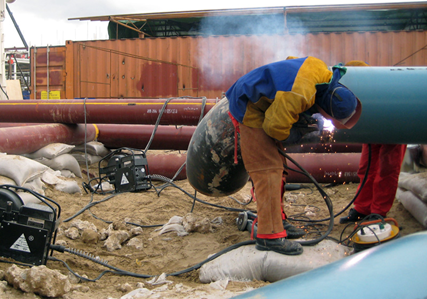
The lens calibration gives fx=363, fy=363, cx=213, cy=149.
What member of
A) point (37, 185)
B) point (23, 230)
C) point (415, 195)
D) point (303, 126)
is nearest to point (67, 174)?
point (37, 185)

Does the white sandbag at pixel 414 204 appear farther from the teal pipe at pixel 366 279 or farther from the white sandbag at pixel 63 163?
the white sandbag at pixel 63 163

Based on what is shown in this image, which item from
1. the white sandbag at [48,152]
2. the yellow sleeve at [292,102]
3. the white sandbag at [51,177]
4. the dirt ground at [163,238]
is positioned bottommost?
the dirt ground at [163,238]

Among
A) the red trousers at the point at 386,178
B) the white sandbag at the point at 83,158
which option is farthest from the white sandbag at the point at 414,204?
the white sandbag at the point at 83,158

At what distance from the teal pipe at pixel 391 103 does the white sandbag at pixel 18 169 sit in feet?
9.79

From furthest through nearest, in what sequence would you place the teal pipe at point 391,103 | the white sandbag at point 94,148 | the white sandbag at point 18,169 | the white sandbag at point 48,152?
the white sandbag at point 94,148, the white sandbag at point 48,152, the white sandbag at point 18,169, the teal pipe at point 391,103

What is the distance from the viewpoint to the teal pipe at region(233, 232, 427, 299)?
2.29ft

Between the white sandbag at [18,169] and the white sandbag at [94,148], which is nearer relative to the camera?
the white sandbag at [18,169]

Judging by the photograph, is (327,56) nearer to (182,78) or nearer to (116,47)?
(182,78)

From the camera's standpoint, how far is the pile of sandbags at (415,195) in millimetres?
2828

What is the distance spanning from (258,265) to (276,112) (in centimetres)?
93

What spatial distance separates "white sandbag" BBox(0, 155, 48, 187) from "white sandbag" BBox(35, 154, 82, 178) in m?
0.74

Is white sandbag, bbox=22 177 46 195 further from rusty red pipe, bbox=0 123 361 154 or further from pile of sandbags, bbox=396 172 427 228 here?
pile of sandbags, bbox=396 172 427 228

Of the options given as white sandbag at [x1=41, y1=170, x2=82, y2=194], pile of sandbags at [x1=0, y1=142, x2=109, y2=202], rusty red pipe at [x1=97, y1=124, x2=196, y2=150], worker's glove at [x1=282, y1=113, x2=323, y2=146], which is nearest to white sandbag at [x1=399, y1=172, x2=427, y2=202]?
worker's glove at [x1=282, y1=113, x2=323, y2=146]

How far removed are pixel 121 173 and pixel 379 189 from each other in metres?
2.83
